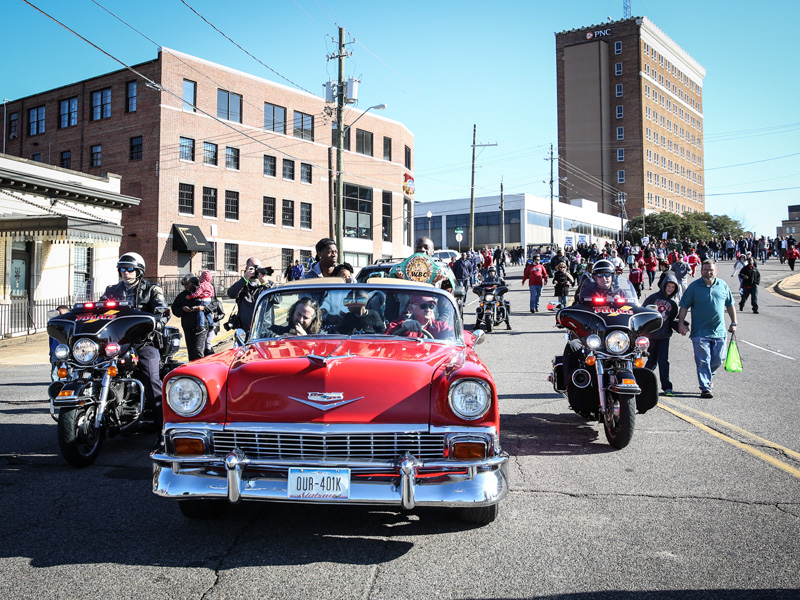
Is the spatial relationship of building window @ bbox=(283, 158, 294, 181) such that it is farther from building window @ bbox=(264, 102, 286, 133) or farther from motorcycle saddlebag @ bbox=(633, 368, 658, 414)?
motorcycle saddlebag @ bbox=(633, 368, 658, 414)

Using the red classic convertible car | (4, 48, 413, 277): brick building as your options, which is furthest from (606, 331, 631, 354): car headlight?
(4, 48, 413, 277): brick building

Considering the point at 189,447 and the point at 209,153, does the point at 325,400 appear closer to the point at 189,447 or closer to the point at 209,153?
the point at 189,447

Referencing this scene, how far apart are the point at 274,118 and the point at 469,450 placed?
40.9 m

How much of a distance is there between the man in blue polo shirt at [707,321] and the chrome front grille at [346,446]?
668 centimetres

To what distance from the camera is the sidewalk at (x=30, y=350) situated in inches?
599

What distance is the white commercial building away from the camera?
73875 mm

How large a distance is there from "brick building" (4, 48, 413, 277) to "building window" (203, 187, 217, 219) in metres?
0.06

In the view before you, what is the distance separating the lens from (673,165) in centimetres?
11000

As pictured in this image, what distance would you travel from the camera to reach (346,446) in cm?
394

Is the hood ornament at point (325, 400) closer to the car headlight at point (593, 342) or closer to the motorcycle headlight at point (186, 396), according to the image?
the motorcycle headlight at point (186, 396)

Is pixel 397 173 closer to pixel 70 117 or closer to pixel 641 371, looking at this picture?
pixel 70 117

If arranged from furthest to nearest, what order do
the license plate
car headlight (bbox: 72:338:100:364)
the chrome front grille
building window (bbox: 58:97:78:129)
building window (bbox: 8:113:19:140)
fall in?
building window (bbox: 8:113:19:140)
building window (bbox: 58:97:78:129)
car headlight (bbox: 72:338:100:364)
the chrome front grille
the license plate

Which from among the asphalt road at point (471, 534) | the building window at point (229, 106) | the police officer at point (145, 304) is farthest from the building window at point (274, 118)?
the asphalt road at point (471, 534)

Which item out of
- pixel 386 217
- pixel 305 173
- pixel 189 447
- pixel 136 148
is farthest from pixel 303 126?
pixel 189 447
